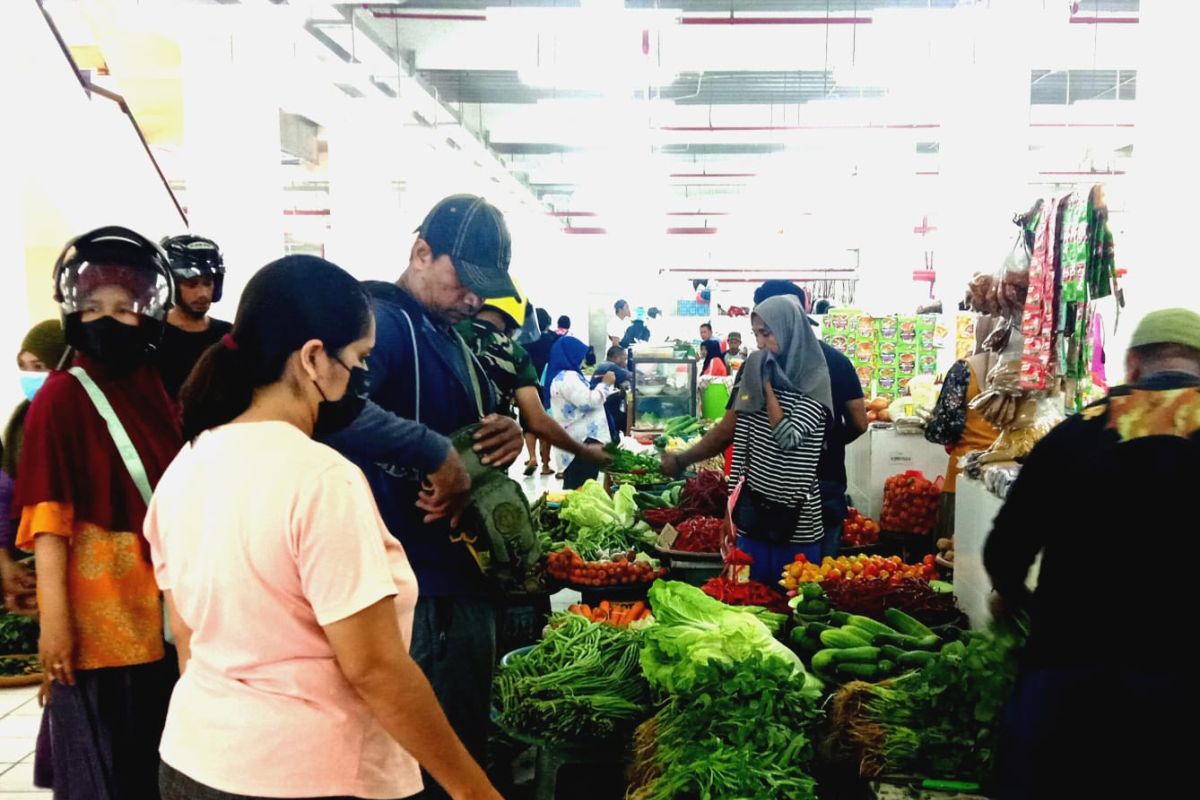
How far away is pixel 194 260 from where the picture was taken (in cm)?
373

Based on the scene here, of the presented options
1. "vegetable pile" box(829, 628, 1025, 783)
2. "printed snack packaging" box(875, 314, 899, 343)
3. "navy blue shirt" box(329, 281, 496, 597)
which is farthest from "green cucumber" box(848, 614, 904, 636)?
"printed snack packaging" box(875, 314, 899, 343)

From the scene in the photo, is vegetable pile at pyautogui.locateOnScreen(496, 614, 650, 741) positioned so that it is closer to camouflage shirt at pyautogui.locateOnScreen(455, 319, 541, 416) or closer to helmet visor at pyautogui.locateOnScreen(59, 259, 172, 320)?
camouflage shirt at pyautogui.locateOnScreen(455, 319, 541, 416)

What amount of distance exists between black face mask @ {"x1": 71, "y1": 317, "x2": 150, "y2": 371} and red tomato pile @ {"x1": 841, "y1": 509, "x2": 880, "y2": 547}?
3.81 m

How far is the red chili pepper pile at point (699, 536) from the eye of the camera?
5.07 meters

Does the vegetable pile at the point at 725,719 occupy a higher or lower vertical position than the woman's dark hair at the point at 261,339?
lower

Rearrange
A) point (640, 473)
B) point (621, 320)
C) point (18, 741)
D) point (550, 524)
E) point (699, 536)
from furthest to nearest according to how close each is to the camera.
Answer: point (621, 320) < point (640, 473) < point (550, 524) < point (699, 536) < point (18, 741)

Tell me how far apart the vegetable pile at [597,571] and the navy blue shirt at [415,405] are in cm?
246

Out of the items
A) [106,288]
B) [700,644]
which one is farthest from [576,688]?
[106,288]

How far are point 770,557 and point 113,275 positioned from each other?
113 inches

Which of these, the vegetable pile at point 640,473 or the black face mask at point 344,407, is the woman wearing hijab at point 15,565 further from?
the vegetable pile at point 640,473

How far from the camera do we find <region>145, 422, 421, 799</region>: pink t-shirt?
146 cm

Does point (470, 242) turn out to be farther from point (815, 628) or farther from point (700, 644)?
point (815, 628)

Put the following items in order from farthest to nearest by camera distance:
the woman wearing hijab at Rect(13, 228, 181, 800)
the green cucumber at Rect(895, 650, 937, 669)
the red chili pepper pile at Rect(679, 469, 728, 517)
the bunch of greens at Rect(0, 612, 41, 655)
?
the red chili pepper pile at Rect(679, 469, 728, 517) → the bunch of greens at Rect(0, 612, 41, 655) → the green cucumber at Rect(895, 650, 937, 669) → the woman wearing hijab at Rect(13, 228, 181, 800)

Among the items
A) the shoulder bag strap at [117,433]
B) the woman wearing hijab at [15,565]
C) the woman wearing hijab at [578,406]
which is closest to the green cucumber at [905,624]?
the shoulder bag strap at [117,433]
